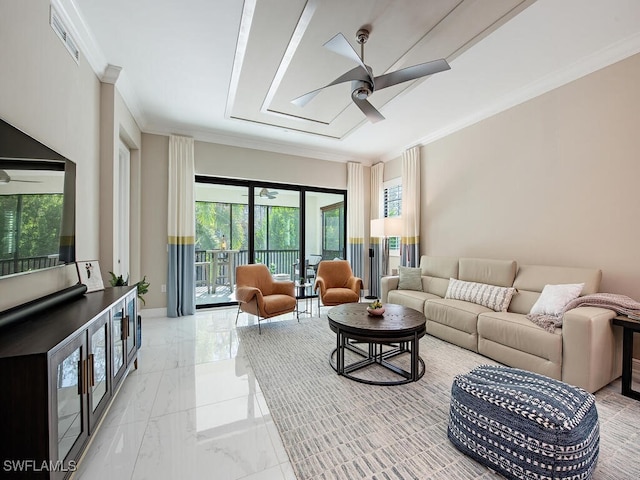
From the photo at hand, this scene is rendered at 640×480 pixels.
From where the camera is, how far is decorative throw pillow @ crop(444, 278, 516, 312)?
3037mm

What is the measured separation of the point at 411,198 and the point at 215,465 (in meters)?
4.49

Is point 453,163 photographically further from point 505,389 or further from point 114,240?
point 114,240

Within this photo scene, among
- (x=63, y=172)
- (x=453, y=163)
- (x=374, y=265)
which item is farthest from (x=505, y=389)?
(x=374, y=265)

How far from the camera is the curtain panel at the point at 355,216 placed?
5902 millimetres

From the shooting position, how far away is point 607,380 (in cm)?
229

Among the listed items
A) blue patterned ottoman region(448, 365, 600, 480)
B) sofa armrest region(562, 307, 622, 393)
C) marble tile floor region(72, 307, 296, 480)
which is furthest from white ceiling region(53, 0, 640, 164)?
marble tile floor region(72, 307, 296, 480)

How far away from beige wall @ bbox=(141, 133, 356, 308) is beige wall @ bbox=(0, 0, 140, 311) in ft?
4.63

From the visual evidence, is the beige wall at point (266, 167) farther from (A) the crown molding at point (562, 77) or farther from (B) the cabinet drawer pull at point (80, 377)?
(B) the cabinet drawer pull at point (80, 377)

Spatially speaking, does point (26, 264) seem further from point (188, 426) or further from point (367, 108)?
point (367, 108)

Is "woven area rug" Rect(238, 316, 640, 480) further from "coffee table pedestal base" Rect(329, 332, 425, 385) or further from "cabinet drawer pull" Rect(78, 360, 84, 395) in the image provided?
"cabinet drawer pull" Rect(78, 360, 84, 395)

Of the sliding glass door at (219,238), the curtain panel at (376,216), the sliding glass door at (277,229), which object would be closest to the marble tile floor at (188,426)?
the sliding glass door at (219,238)

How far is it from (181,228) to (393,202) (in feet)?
13.0

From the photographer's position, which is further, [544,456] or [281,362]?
[281,362]

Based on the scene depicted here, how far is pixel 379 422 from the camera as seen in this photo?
1.90 metres
